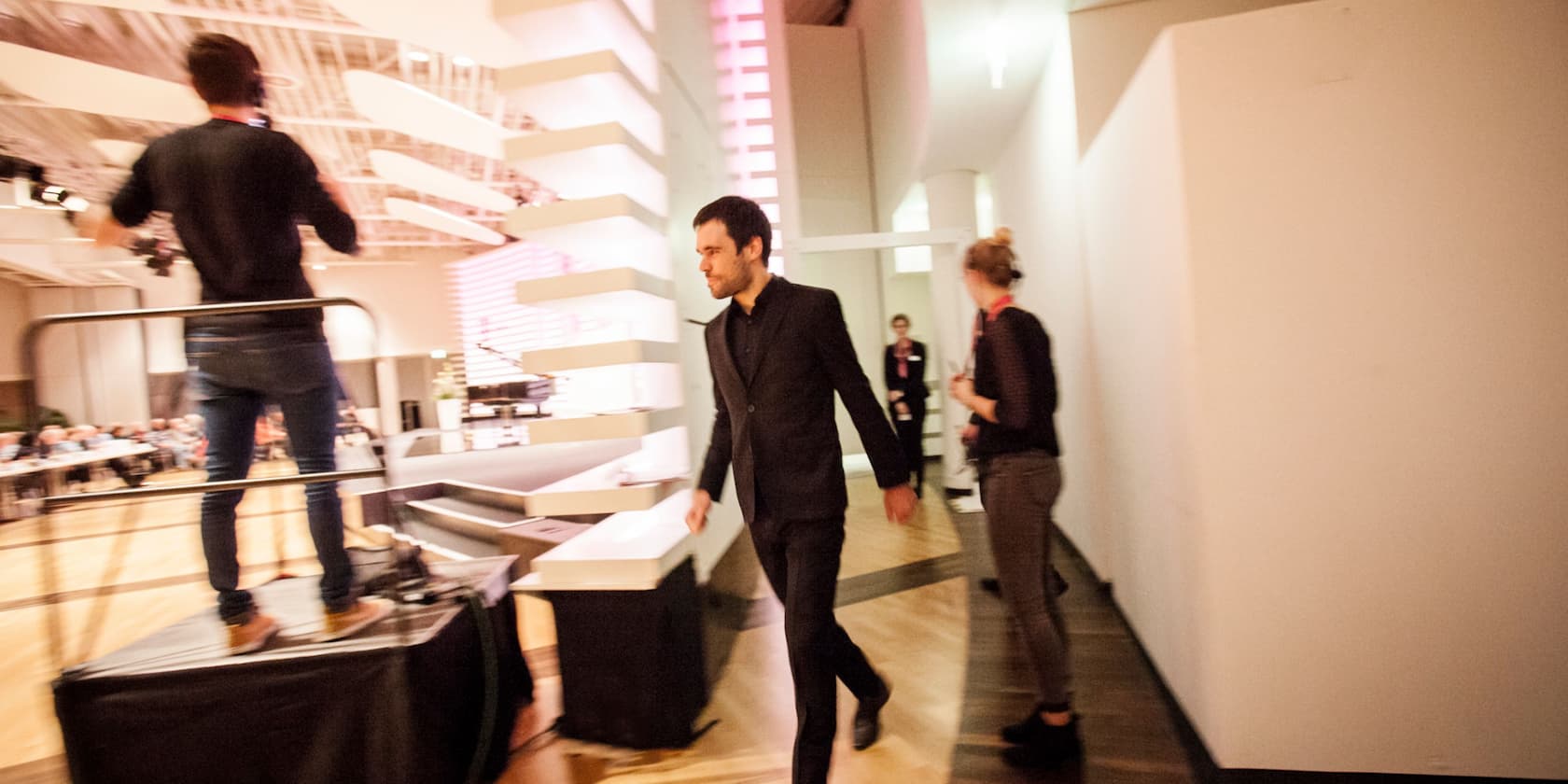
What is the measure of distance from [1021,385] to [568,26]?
1884 millimetres

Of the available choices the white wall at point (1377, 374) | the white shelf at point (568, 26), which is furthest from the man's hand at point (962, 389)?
the white shelf at point (568, 26)

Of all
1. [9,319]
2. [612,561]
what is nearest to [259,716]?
[612,561]

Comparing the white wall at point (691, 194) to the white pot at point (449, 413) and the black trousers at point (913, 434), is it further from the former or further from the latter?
the white pot at point (449, 413)

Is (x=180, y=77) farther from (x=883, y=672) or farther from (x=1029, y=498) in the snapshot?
(x=1029, y=498)

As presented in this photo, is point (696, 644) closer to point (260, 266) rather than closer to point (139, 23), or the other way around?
point (260, 266)

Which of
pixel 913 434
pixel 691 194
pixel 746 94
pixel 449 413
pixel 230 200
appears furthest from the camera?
pixel 449 413

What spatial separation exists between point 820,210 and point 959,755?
6695mm

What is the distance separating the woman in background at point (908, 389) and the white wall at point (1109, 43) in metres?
2.61

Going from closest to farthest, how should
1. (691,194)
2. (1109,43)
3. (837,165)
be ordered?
(1109,43) → (691,194) → (837,165)

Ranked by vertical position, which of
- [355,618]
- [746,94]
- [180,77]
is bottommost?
[355,618]

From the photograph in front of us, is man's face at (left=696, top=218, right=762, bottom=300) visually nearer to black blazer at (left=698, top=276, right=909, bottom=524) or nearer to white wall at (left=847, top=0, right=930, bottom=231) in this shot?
black blazer at (left=698, top=276, right=909, bottom=524)

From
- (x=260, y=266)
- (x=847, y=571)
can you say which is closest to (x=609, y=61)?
(x=260, y=266)

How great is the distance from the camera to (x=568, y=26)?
2.31 meters

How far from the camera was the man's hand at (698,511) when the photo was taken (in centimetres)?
182
